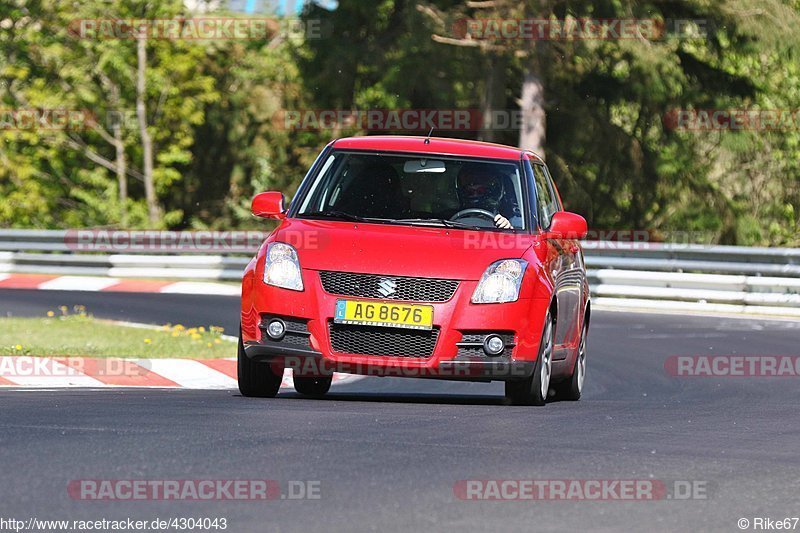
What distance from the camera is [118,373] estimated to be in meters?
12.5

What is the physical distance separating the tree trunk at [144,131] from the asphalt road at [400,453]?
31942 mm

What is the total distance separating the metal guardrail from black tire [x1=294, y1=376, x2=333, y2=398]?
12532mm

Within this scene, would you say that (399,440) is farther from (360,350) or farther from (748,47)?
(748,47)

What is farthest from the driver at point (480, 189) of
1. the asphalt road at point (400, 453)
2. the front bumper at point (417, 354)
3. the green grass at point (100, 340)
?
the green grass at point (100, 340)

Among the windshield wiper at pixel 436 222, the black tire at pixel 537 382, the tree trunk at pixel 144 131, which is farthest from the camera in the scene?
the tree trunk at pixel 144 131

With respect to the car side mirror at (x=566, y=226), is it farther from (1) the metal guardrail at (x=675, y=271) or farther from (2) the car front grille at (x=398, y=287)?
(1) the metal guardrail at (x=675, y=271)

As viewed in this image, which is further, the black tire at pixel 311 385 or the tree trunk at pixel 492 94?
the tree trunk at pixel 492 94

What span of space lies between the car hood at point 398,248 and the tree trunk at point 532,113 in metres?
20.8

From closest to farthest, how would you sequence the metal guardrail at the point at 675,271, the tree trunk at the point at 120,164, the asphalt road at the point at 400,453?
1. the asphalt road at the point at 400,453
2. the metal guardrail at the point at 675,271
3. the tree trunk at the point at 120,164

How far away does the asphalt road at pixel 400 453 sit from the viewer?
588cm

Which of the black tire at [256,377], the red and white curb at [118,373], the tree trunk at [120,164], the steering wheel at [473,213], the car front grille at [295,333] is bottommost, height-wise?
the tree trunk at [120,164]

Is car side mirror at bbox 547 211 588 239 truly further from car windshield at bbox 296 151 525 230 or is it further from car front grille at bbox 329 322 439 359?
car front grille at bbox 329 322 439 359

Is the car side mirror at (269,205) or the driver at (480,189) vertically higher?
the driver at (480,189)

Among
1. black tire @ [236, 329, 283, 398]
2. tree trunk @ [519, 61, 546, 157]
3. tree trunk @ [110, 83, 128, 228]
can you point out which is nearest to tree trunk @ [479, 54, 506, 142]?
tree trunk @ [519, 61, 546, 157]
